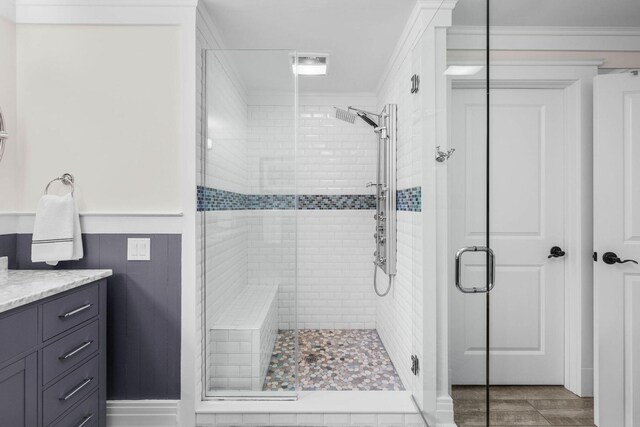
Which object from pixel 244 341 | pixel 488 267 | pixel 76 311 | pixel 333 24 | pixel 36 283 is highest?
pixel 333 24

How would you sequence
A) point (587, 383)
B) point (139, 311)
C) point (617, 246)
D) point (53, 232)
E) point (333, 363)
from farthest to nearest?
point (333, 363) < point (139, 311) < point (53, 232) < point (587, 383) < point (617, 246)

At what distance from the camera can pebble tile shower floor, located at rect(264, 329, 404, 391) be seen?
2.36 metres

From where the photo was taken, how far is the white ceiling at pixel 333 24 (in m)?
1.32

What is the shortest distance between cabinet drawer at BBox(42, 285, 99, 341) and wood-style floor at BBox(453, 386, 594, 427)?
1.84 meters

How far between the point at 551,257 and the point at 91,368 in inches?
87.7

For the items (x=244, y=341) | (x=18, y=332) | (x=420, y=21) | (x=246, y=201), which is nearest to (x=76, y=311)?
(x=18, y=332)

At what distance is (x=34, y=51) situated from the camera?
2195 mm

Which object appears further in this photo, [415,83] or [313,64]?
[313,64]

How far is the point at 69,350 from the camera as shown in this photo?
1.77 m

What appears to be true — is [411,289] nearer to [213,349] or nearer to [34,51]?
[213,349]

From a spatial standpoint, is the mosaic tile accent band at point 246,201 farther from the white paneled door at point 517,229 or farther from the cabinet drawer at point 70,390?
the cabinet drawer at point 70,390

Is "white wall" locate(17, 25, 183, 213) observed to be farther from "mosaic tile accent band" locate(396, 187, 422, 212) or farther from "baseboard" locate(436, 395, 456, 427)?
"baseboard" locate(436, 395, 456, 427)

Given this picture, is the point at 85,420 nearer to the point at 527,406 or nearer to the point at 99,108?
the point at 99,108

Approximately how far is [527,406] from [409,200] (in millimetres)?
1465
